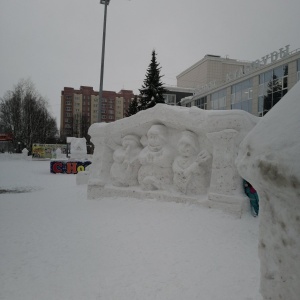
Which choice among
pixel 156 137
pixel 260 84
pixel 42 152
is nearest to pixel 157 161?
pixel 156 137

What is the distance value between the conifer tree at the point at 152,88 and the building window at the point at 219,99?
7247mm

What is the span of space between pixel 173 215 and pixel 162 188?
2.74 feet

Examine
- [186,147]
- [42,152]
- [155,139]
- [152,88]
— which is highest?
[152,88]

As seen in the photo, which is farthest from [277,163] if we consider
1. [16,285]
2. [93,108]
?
[93,108]

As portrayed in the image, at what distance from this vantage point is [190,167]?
4340 mm

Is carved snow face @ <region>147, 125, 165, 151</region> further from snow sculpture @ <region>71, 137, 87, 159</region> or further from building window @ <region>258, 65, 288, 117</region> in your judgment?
building window @ <region>258, 65, 288, 117</region>

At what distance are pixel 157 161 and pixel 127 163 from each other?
0.77 metres

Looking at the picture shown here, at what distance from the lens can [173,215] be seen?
156 inches

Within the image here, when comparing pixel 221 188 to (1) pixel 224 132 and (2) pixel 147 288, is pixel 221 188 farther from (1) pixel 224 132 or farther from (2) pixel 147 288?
(2) pixel 147 288

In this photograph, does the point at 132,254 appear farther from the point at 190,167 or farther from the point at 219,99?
the point at 219,99

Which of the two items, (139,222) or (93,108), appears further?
(93,108)

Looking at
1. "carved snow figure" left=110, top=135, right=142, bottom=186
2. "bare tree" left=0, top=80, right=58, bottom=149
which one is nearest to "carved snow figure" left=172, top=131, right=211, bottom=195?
"carved snow figure" left=110, top=135, right=142, bottom=186

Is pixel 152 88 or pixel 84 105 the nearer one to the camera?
pixel 152 88

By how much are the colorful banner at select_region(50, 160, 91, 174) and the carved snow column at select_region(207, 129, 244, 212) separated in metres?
10.6
